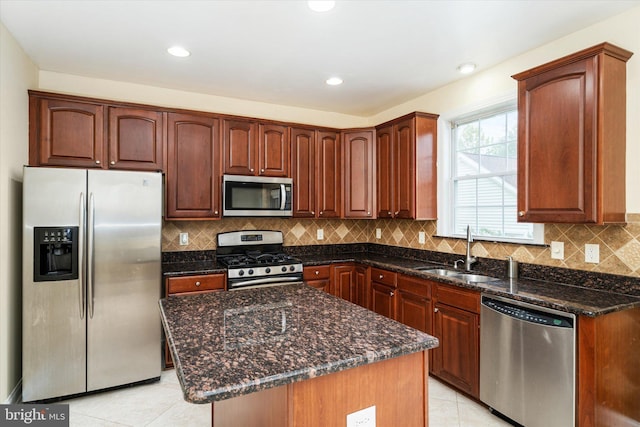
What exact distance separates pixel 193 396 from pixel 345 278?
120 inches

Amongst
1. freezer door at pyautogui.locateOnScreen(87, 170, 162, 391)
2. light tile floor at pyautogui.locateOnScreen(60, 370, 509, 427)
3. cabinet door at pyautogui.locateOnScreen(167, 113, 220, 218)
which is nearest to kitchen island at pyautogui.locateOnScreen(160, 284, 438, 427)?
light tile floor at pyautogui.locateOnScreen(60, 370, 509, 427)

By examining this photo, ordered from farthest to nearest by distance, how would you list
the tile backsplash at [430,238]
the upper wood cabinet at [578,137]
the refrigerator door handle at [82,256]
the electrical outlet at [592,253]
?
the refrigerator door handle at [82,256] → the electrical outlet at [592,253] → the tile backsplash at [430,238] → the upper wood cabinet at [578,137]

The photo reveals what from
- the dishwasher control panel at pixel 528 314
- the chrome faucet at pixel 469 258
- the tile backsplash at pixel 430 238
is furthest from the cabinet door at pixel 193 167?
the dishwasher control panel at pixel 528 314

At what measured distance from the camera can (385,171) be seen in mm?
3990

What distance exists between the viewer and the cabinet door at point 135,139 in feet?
10.4

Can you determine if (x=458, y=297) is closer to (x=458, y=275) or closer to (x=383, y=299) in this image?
(x=458, y=275)

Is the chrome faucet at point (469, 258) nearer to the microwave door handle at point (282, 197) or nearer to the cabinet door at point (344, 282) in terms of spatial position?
the cabinet door at point (344, 282)

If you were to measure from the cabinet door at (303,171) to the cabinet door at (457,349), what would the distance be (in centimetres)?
175

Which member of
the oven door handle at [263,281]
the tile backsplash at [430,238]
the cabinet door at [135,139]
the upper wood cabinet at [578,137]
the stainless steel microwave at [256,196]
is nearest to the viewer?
the upper wood cabinet at [578,137]

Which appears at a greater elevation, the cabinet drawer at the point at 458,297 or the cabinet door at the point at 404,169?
the cabinet door at the point at 404,169

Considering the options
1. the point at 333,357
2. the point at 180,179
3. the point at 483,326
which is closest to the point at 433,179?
the point at 483,326

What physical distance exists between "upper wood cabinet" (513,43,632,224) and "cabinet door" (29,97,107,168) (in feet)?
11.1

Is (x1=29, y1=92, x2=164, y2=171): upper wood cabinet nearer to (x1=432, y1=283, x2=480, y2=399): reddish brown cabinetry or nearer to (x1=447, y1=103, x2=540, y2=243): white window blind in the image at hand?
(x1=432, y1=283, x2=480, y2=399): reddish brown cabinetry

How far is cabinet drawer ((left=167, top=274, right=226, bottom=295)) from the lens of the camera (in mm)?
3168
